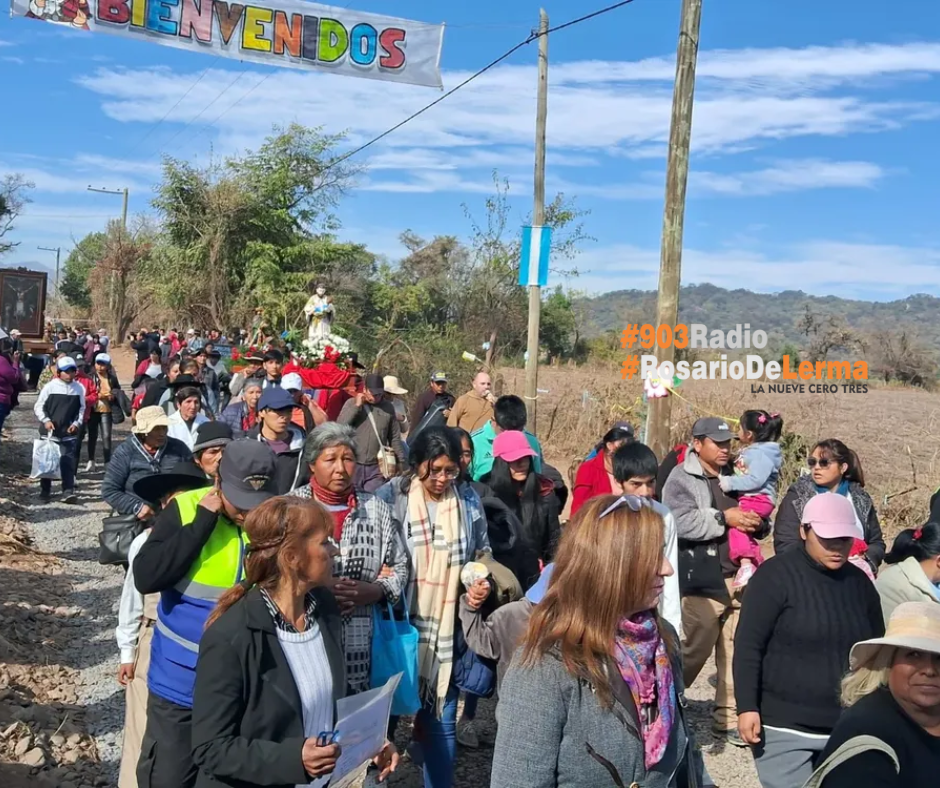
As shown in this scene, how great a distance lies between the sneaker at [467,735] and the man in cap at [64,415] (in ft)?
26.7

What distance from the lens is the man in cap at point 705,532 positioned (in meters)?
5.34

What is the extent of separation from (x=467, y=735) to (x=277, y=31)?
28.5ft

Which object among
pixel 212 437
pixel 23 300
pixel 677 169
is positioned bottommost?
pixel 212 437

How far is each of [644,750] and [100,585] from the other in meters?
7.36

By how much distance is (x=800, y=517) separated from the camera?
17.9 feet

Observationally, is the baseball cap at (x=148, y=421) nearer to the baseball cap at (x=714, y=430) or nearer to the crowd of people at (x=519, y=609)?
the crowd of people at (x=519, y=609)

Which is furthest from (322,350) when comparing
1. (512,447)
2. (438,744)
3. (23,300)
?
(23,300)

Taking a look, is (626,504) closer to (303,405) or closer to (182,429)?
(182,429)

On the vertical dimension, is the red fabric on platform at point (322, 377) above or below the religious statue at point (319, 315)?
below

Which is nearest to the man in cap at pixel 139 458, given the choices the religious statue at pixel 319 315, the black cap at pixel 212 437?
the black cap at pixel 212 437

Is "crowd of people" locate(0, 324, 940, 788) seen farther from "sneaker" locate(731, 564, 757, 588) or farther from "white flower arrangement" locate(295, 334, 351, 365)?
"white flower arrangement" locate(295, 334, 351, 365)

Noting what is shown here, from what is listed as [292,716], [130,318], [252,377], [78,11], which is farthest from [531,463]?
[130,318]

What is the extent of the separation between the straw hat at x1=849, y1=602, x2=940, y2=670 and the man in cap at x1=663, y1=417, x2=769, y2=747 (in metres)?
2.67

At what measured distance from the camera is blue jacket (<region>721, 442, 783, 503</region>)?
5645mm
